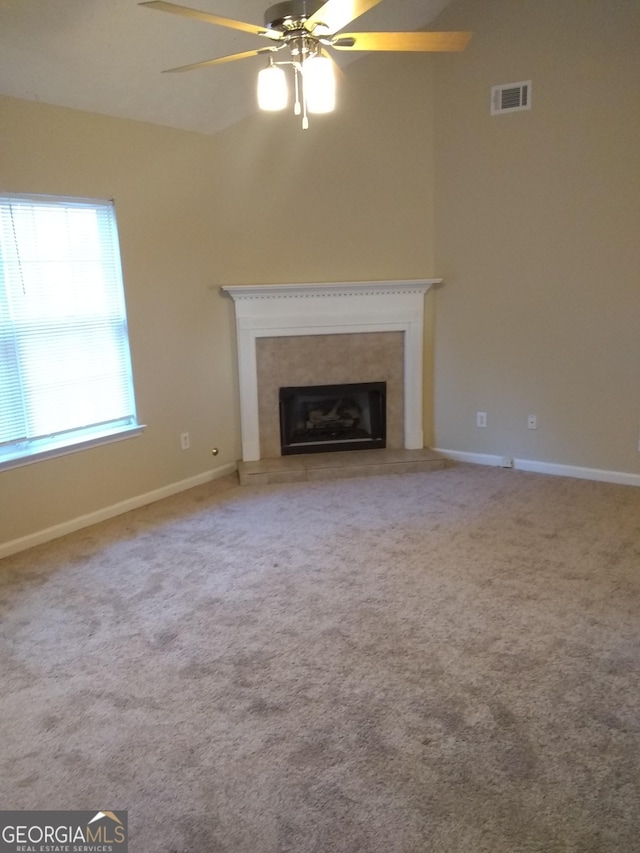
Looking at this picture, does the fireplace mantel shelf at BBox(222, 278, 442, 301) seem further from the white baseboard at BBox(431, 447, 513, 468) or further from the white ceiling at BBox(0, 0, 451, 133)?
the white baseboard at BBox(431, 447, 513, 468)

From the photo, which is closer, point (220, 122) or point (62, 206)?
point (62, 206)

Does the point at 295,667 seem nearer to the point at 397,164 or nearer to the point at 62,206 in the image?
the point at 62,206

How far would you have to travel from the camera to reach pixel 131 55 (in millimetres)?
3207

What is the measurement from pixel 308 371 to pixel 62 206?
2.00m

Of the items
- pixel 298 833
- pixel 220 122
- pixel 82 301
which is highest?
pixel 220 122

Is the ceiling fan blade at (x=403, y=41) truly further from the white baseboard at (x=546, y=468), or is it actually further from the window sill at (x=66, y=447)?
the white baseboard at (x=546, y=468)

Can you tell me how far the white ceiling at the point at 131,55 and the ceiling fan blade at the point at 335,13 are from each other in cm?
105

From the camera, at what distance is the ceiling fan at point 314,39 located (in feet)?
7.13

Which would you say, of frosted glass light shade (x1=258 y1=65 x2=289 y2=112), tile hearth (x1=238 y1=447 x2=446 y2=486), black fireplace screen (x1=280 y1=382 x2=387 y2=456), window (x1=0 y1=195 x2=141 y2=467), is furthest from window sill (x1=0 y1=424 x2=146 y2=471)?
frosted glass light shade (x1=258 y1=65 x2=289 y2=112)

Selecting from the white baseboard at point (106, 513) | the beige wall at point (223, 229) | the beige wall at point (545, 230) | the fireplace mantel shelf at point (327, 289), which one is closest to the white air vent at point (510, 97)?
the beige wall at point (545, 230)

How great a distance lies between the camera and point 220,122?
419 centimetres

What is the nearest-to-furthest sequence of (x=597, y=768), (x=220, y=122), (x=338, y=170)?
(x=597, y=768), (x=220, y=122), (x=338, y=170)

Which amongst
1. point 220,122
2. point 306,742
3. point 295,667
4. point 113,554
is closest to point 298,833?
point 306,742

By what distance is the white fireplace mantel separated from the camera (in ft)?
14.8
